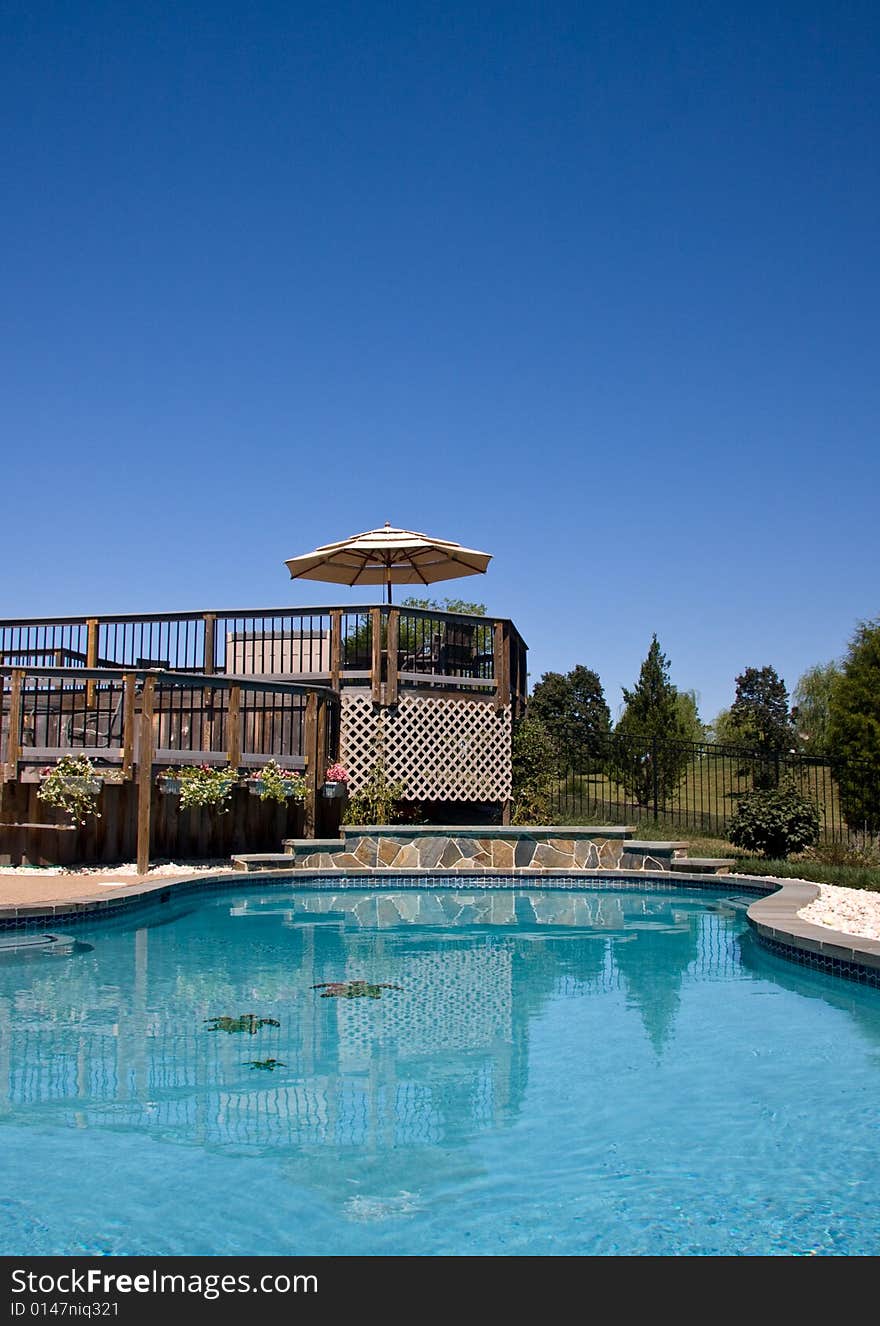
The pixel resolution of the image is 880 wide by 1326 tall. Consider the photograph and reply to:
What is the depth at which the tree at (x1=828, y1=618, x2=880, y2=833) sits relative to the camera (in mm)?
17406

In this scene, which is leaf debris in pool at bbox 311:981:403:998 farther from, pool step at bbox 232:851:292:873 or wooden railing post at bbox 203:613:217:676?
wooden railing post at bbox 203:613:217:676

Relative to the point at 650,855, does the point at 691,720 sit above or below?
above

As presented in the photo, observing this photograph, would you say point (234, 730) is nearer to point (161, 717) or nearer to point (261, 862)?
point (261, 862)

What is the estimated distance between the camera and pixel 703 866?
1245 centimetres

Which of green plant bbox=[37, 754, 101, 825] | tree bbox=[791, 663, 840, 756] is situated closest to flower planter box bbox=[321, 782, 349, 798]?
green plant bbox=[37, 754, 101, 825]

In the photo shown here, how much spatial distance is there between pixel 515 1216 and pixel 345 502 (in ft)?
66.0

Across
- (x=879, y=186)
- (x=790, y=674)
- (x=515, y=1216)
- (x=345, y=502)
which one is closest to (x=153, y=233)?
(x=345, y=502)

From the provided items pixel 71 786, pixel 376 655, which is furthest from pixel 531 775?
pixel 71 786

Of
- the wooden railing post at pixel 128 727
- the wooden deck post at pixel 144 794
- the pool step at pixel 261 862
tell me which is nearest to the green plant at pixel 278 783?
the pool step at pixel 261 862

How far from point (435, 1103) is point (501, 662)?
10718 millimetres

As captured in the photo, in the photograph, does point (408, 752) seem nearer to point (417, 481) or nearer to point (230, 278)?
point (230, 278)

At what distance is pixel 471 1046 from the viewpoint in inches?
219

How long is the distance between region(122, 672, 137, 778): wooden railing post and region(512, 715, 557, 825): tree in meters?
6.06

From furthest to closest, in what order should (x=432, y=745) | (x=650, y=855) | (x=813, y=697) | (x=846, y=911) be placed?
(x=813, y=697) < (x=432, y=745) < (x=650, y=855) < (x=846, y=911)
